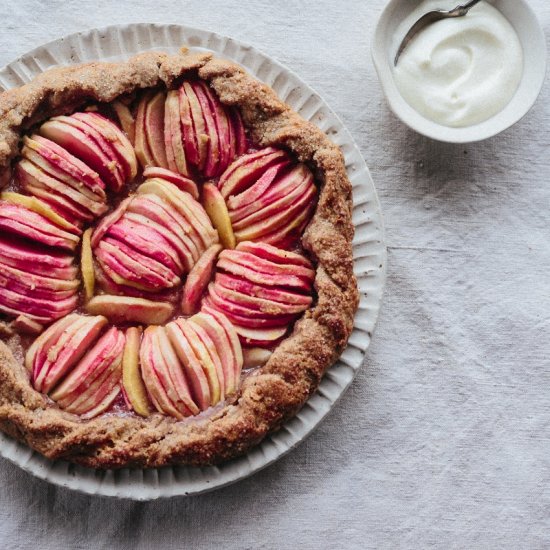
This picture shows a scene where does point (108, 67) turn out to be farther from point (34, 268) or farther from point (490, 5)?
point (490, 5)

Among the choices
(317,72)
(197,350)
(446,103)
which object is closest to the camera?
(197,350)

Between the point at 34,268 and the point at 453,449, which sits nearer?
the point at 34,268

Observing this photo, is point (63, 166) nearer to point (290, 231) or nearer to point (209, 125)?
point (209, 125)

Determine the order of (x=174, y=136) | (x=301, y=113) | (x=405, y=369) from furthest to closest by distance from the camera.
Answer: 1. (x=405, y=369)
2. (x=301, y=113)
3. (x=174, y=136)

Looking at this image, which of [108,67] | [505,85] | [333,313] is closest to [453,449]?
[333,313]

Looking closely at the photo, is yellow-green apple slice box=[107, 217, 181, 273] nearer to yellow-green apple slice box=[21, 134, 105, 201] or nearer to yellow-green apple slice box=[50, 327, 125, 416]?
yellow-green apple slice box=[21, 134, 105, 201]

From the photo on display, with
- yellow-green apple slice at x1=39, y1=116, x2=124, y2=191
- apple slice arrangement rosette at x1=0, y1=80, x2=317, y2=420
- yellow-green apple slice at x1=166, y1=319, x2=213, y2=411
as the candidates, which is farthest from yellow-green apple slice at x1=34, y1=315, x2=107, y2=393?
yellow-green apple slice at x1=39, y1=116, x2=124, y2=191

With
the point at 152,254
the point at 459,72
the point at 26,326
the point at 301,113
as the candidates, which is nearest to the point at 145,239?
the point at 152,254
